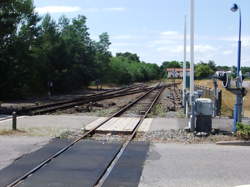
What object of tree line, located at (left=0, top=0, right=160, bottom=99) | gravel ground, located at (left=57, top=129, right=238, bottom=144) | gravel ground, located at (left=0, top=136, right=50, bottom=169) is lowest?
gravel ground, located at (left=57, top=129, right=238, bottom=144)

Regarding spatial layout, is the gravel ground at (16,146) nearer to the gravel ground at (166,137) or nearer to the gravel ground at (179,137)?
the gravel ground at (166,137)

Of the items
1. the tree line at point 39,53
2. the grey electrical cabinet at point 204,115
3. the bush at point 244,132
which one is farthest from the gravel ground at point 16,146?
the tree line at point 39,53

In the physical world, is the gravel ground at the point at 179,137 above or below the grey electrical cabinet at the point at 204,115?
Result: below

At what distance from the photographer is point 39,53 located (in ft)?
177

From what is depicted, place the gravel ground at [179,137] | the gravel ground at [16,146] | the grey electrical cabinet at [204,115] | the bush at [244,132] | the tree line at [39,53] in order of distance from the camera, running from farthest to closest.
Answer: the tree line at [39,53] < the grey electrical cabinet at [204,115] < the gravel ground at [179,137] < the bush at [244,132] < the gravel ground at [16,146]

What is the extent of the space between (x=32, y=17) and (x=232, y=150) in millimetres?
40770

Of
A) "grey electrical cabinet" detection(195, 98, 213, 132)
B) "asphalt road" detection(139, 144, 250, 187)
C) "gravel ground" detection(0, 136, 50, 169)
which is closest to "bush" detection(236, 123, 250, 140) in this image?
"asphalt road" detection(139, 144, 250, 187)

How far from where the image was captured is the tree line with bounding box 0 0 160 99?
42.3m

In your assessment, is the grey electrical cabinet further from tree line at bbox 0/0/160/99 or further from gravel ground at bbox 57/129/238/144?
tree line at bbox 0/0/160/99

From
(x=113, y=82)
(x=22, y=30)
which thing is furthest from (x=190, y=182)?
(x=113, y=82)

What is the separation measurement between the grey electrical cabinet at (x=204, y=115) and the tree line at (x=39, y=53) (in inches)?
1160

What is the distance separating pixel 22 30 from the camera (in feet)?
155

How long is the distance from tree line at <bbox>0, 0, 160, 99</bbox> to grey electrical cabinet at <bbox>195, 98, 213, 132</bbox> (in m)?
29.5

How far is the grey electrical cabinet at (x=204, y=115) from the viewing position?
586 inches
